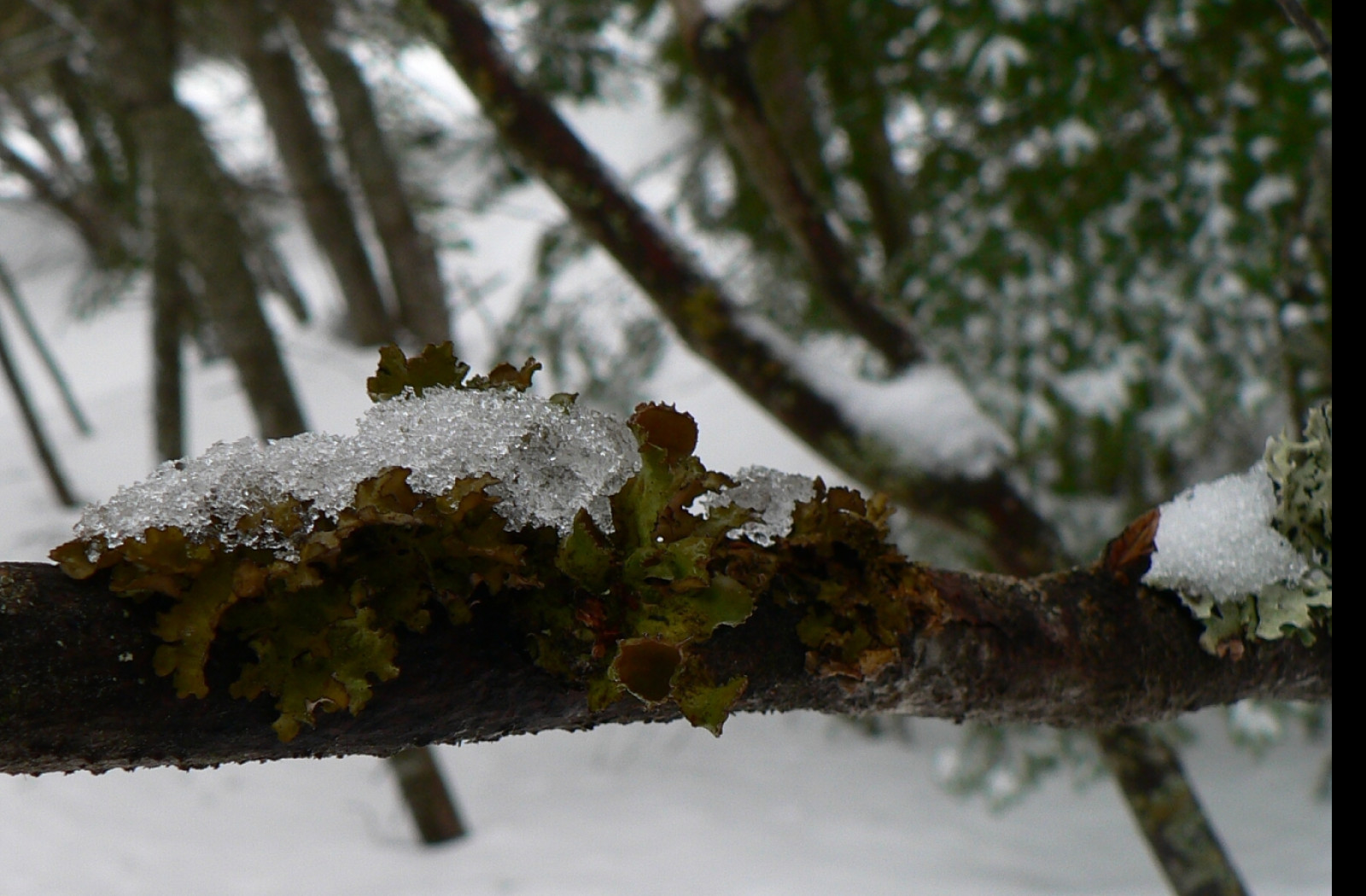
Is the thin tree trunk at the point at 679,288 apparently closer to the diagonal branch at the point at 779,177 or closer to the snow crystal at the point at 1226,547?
the diagonal branch at the point at 779,177

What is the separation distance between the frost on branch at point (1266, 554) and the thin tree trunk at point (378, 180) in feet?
15.9

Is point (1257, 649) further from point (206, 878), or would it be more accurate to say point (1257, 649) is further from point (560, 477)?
point (206, 878)

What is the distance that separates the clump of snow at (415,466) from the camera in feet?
2.47

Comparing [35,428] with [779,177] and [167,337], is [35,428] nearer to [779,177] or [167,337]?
[167,337]

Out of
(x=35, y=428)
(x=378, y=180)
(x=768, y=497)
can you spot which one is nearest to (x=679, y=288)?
(x=768, y=497)

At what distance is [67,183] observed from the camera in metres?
11.8

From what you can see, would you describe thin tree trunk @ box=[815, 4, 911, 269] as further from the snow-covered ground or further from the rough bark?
the rough bark

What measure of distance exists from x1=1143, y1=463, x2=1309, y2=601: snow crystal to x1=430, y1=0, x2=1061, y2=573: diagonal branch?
5.28ft

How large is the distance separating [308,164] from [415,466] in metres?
8.50

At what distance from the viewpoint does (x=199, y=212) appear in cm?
407

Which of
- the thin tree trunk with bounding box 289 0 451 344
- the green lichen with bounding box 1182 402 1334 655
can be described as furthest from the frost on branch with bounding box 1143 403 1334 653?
the thin tree trunk with bounding box 289 0 451 344

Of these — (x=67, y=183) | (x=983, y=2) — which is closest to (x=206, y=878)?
(x=983, y=2)

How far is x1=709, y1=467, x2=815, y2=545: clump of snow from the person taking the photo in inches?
38.4

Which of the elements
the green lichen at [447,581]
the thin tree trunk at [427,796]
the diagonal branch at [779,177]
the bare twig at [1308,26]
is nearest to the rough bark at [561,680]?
the green lichen at [447,581]
